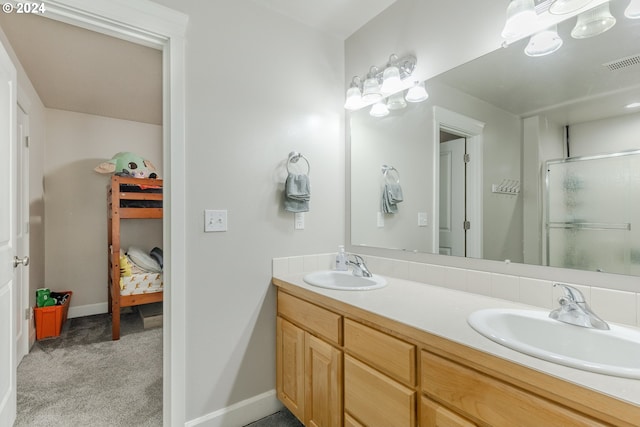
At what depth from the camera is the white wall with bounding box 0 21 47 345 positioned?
265 cm

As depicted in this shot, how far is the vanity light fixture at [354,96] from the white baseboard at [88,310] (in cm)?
371

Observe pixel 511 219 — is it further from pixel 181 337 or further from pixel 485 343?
pixel 181 337

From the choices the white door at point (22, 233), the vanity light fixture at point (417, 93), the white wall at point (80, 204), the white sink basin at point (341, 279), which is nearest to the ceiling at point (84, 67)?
the white wall at point (80, 204)

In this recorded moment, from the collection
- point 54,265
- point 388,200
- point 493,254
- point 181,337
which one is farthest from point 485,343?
point 54,265

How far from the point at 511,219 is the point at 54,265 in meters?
4.40

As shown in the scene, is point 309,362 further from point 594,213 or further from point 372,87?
point 372,87

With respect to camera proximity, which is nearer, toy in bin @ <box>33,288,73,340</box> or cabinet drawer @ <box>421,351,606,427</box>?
cabinet drawer @ <box>421,351,606,427</box>

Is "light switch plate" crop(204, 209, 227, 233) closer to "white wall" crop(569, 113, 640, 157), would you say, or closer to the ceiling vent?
"white wall" crop(569, 113, 640, 157)

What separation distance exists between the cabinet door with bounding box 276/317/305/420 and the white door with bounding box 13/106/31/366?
7.04 ft

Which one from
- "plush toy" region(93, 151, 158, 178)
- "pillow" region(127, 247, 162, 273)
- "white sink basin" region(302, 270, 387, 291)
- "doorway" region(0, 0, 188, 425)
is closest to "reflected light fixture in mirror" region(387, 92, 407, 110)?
"white sink basin" region(302, 270, 387, 291)

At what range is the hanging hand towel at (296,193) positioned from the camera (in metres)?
1.81

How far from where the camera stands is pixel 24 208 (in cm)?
252

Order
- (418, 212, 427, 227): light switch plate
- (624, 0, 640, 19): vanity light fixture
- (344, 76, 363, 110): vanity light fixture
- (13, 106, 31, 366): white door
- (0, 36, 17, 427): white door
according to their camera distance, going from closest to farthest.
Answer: (624, 0, 640, 19): vanity light fixture
(0, 36, 17, 427): white door
(418, 212, 427, 227): light switch plate
(344, 76, 363, 110): vanity light fixture
(13, 106, 31, 366): white door

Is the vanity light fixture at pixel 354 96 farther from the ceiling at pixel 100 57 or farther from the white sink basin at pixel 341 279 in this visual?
the white sink basin at pixel 341 279
